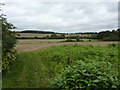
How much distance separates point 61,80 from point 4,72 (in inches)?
192

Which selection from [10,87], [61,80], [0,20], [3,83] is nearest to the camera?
[61,80]

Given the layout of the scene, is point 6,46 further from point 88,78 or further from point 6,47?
point 88,78

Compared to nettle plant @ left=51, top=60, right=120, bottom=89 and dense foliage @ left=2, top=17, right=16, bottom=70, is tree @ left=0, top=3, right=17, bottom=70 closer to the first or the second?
dense foliage @ left=2, top=17, right=16, bottom=70

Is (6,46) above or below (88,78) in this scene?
above

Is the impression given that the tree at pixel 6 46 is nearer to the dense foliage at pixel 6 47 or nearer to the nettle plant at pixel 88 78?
the dense foliage at pixel 6 47

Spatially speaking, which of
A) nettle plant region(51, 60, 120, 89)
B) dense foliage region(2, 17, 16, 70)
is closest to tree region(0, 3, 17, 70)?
dense foliage region(2, 17, 16, 70)

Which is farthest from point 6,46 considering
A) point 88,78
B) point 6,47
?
point 88,78

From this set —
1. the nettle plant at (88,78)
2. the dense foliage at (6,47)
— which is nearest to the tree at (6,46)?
the dense foliage at (6,47)

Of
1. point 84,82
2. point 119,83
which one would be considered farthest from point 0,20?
point 119,83

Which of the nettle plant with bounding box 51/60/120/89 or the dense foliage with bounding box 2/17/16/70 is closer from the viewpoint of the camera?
the nettle plant with bounding box 51/60/120/89

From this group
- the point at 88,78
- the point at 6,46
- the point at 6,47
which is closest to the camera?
the point at 88,78

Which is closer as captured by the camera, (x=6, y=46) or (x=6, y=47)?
(x=6, y=46)

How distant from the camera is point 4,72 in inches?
321

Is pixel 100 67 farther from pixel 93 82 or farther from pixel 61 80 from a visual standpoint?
pixel 61 80
